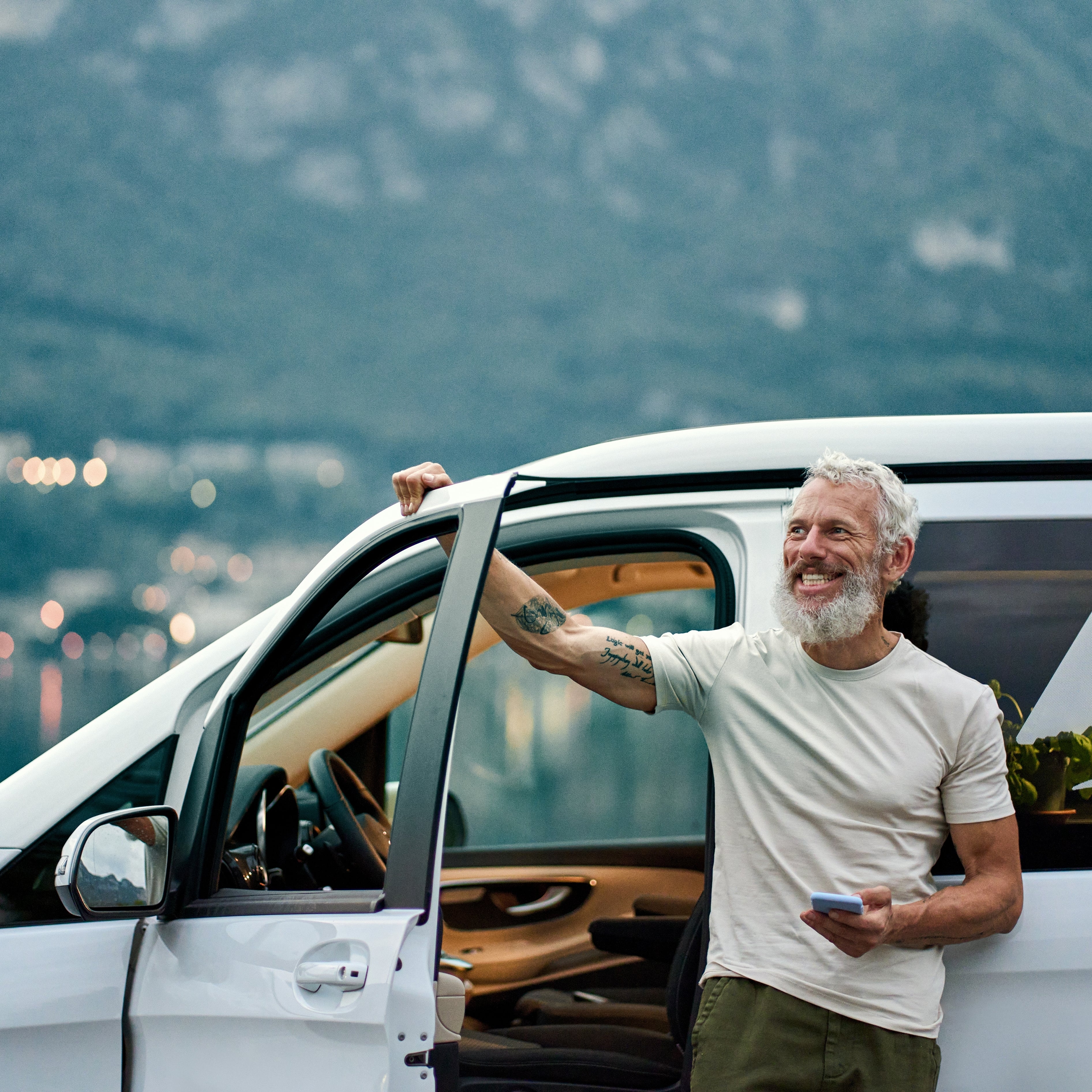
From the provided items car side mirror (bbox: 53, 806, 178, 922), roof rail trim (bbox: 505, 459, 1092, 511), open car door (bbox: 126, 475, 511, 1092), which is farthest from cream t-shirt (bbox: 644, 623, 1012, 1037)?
car side mirror (bbox: 53, 806, 178, 922)

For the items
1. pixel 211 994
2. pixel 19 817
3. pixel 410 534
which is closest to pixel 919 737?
pixel 410 534

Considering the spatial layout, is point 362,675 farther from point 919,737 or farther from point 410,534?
point 919,737

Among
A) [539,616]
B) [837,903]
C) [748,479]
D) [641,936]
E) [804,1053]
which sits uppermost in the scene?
[748,479]

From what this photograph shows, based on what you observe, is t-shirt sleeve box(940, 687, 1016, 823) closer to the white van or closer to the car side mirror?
the white van

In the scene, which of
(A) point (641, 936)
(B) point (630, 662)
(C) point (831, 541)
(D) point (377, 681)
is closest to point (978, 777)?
(C) point (831, 541)

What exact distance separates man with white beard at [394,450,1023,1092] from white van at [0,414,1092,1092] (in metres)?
0.08

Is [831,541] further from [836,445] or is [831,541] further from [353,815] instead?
[353,815]

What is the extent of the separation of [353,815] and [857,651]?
1.15 meters

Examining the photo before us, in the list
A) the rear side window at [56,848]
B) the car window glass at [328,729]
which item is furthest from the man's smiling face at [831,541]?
the rear side window at [56,848]

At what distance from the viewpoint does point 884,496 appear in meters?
1.60

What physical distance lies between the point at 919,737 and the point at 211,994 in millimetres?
1147

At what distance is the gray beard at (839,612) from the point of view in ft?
5.02

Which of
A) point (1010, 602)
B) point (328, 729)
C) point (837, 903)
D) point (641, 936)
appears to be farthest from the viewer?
point (641, 936)

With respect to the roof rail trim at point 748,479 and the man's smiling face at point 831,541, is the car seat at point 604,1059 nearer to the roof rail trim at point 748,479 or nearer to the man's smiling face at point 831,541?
the man's smiling face at point 831,541
